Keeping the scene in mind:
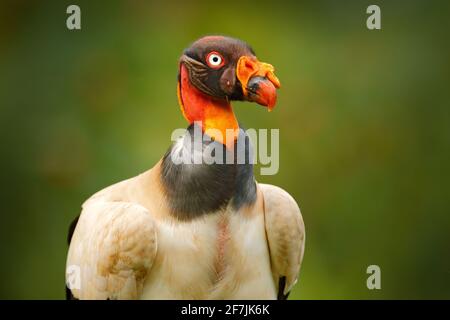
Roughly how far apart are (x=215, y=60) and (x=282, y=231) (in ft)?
2.17

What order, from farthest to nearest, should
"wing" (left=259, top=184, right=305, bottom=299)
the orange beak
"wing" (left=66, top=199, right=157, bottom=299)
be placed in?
"wing" (left=259, top=184, right=305, bottom=299) < "wing" (left=66, top=199, right=157, bottom=299) < the orange beak

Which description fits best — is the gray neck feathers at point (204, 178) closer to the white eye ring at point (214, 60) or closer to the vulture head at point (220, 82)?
the vulture head at point (220, 82)

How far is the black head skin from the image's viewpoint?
256cm

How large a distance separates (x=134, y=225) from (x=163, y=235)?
11 cm

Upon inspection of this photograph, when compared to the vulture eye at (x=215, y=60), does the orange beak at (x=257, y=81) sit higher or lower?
lower

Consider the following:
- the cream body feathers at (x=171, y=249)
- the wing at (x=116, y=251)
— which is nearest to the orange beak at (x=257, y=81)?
the cream body feathers at (x=171, y=249)

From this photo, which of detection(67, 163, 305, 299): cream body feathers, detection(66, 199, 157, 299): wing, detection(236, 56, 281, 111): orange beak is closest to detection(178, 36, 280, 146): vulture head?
detection(236, 56, 281, 111): orange beak

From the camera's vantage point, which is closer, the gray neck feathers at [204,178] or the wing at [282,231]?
the gray neck feathers at [204,178]

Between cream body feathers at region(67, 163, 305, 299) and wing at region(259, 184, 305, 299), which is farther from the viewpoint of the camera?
wing at region(259, 184, 305, 299)

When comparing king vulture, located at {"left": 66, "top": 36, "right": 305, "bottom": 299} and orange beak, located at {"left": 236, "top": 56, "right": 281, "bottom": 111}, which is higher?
orange beak, located at {"left": 236, "top": 56, "right": 281, "bottom": 111}

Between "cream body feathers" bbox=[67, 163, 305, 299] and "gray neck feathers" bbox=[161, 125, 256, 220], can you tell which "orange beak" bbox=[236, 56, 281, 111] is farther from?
"cream body feathers" bbox=[67, 163, 305, 299]

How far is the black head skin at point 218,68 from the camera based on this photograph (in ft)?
8.40

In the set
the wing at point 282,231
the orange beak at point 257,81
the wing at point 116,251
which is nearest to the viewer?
the orange beak at point 257,81

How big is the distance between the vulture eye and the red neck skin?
12 cm
